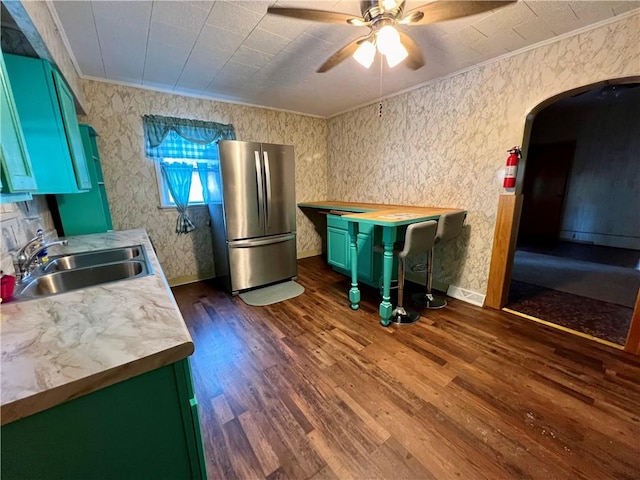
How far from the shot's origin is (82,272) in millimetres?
1411

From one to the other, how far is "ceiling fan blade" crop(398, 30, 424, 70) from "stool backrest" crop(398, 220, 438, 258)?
1.16 metres

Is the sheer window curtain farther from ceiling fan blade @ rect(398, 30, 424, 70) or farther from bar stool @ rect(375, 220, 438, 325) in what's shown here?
bar stool @ rect(375, 220, 438, 325)

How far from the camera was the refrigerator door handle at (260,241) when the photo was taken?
9.43 ft

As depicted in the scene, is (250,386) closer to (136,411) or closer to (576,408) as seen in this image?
(136,411)

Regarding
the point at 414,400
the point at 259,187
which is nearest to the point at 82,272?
the point at 259,187

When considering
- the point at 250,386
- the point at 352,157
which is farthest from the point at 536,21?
the point at 250,386

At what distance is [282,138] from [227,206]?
5.47 feet

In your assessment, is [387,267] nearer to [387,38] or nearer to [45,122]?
[387,38]

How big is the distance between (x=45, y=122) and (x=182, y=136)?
1.54 metres

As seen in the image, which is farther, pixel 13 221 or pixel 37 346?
pixel 13 221

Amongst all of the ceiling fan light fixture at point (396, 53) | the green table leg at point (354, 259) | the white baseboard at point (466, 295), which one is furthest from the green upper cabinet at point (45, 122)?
the white baseboard at point (466, 295)

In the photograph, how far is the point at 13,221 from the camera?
1.33m

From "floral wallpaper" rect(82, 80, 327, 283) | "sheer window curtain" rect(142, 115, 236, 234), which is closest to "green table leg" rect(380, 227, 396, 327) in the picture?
"sheer window curtain" rect(142, 115, 236, 234)

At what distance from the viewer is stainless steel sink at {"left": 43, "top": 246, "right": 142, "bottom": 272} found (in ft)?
4.97
